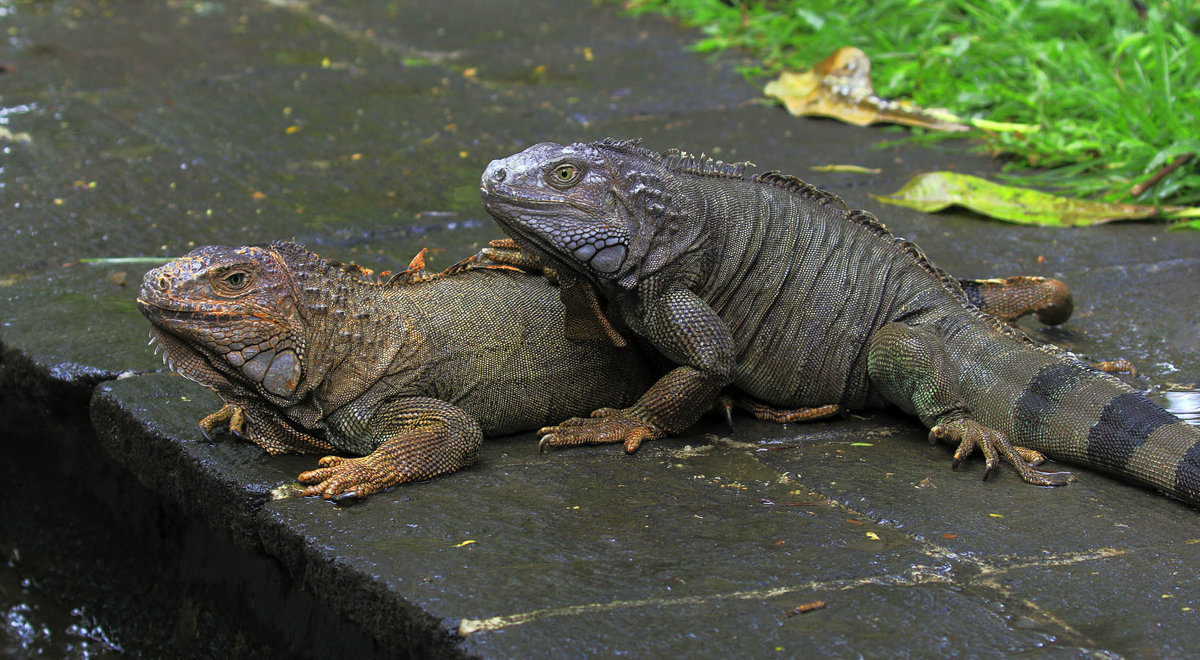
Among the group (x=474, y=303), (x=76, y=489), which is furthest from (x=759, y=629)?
(x=76, y=489)

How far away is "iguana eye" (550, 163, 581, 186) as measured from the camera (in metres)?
3.85

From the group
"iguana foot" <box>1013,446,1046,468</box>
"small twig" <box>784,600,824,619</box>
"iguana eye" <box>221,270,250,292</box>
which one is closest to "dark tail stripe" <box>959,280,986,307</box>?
"iguana foot" <box>1013,446,1046,468</box>

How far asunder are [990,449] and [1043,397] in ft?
1.04

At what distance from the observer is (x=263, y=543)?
3412 mm

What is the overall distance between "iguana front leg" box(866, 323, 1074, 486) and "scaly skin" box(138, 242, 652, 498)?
3.01 feet

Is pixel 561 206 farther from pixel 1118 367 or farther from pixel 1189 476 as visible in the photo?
pixel 1118 367

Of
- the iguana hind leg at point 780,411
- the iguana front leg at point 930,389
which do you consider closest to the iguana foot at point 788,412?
the iguana hind leg at point 780,411

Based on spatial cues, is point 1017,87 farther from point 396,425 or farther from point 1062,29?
point 396,425

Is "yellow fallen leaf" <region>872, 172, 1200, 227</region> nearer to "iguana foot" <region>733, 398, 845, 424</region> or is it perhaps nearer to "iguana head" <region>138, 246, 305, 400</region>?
"iguana foot" <region>733, 398, 845, 424</region>

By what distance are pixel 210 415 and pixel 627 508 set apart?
1583 mm

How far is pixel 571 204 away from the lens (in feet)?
12.6

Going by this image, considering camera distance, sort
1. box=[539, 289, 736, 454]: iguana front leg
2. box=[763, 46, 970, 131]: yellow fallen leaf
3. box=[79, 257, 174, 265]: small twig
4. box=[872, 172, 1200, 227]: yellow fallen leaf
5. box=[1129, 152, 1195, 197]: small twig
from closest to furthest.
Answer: box=[539, 289, 736, 454]: iguana front leg, box=[79, 257, 174, 265]: small twig, box=[872, 172, 1200, 227]: yellow fallen leaf, box=[1129, 152, 1195, 197]: small twig, box=[763, 46, 970, 131]: yellow fallen leaf

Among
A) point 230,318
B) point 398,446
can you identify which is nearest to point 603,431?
point 398,446

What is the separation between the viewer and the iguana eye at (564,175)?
3.85m
